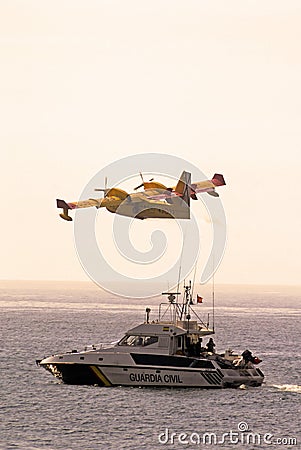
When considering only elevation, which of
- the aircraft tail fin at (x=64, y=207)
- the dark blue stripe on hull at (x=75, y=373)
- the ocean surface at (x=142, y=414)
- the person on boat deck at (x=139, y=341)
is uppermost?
the aircraft tail fin at (x=64, y=207)

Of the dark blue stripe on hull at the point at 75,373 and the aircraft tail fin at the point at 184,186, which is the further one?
the aircraft tail fin at the point at 184,186

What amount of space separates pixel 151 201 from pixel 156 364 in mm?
13716

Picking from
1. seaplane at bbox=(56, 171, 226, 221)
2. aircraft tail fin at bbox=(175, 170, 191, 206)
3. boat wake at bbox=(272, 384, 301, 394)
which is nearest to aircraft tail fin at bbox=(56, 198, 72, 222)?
seaplane at bbox=(56, 171, 226, 221)

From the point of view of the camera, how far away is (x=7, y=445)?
63.6m

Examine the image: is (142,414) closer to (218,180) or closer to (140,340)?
(140,340)

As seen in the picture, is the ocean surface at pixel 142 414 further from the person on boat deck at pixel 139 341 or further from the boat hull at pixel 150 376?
the person on boat deck at pixel 139 341

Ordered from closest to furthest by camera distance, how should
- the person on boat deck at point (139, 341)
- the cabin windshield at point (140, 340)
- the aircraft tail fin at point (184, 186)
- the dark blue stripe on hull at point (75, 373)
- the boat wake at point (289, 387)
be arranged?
1. the cabin windshield at point (140, 340)
2. the person on boat deck at point (139, 341)
3. the dark blue stripe on hull at point (75, 373)
4. the boat wake at point (289, 387)
5. the aircraft tail fin at point (184, 186)

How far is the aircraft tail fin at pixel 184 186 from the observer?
296ft

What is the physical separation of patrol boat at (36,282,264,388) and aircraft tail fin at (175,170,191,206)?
29.3 ft

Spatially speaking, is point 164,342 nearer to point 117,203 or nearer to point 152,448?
point 117,203

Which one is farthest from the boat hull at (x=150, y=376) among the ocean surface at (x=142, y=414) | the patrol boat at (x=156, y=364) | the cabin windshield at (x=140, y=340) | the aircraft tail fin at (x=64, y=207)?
the aircraft tail fin at (x=64, y=207)

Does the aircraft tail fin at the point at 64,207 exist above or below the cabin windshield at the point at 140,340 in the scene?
above

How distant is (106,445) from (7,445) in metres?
6.20

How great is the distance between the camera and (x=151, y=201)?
87.1m
